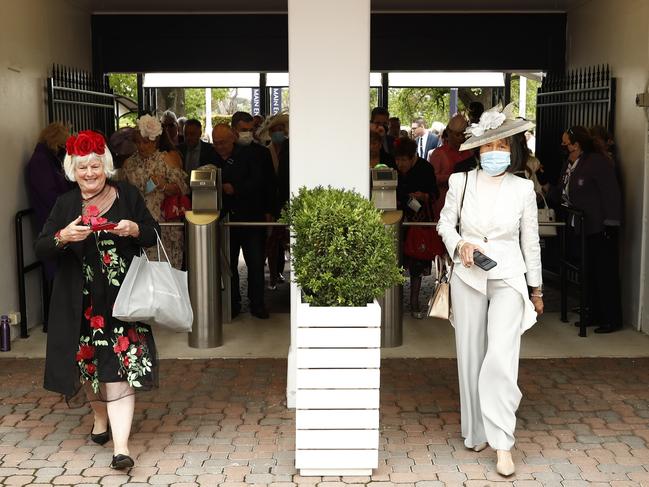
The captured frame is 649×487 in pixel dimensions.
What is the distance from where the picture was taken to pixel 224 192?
31.1 feet

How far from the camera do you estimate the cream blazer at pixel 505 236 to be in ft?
17.7

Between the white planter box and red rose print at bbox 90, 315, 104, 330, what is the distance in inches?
44.2

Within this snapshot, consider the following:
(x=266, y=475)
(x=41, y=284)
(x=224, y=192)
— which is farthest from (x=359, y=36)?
(x=41, y=284)

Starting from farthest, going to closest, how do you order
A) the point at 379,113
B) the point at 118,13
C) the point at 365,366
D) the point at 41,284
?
the point at 118,13 → the point at 379,113 → the point at 41,284 → the point at 365,366

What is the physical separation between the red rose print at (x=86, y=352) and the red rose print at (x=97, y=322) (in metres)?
0.14

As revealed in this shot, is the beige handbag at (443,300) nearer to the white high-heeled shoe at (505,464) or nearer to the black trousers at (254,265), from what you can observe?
the white high-heeled shoe at (505,464)

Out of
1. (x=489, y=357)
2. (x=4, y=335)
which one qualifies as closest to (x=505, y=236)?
(x=489, y=357)

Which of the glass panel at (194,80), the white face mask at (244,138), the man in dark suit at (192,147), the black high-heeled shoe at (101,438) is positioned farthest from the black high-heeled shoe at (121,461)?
the glass panel at (194,80)

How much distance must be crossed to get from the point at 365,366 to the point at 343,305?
1.17 ft

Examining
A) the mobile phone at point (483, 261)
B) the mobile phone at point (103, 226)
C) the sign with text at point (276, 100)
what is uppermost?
the sign with text at point (276, 100)

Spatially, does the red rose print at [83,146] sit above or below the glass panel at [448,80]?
below

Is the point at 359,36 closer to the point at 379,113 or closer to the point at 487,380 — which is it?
the point at 487,380

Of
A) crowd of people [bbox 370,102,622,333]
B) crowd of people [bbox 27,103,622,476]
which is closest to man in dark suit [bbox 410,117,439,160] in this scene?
crowd of people [bbox 370,102,622,333]

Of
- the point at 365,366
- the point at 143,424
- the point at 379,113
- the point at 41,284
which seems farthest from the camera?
the point at 379,113
